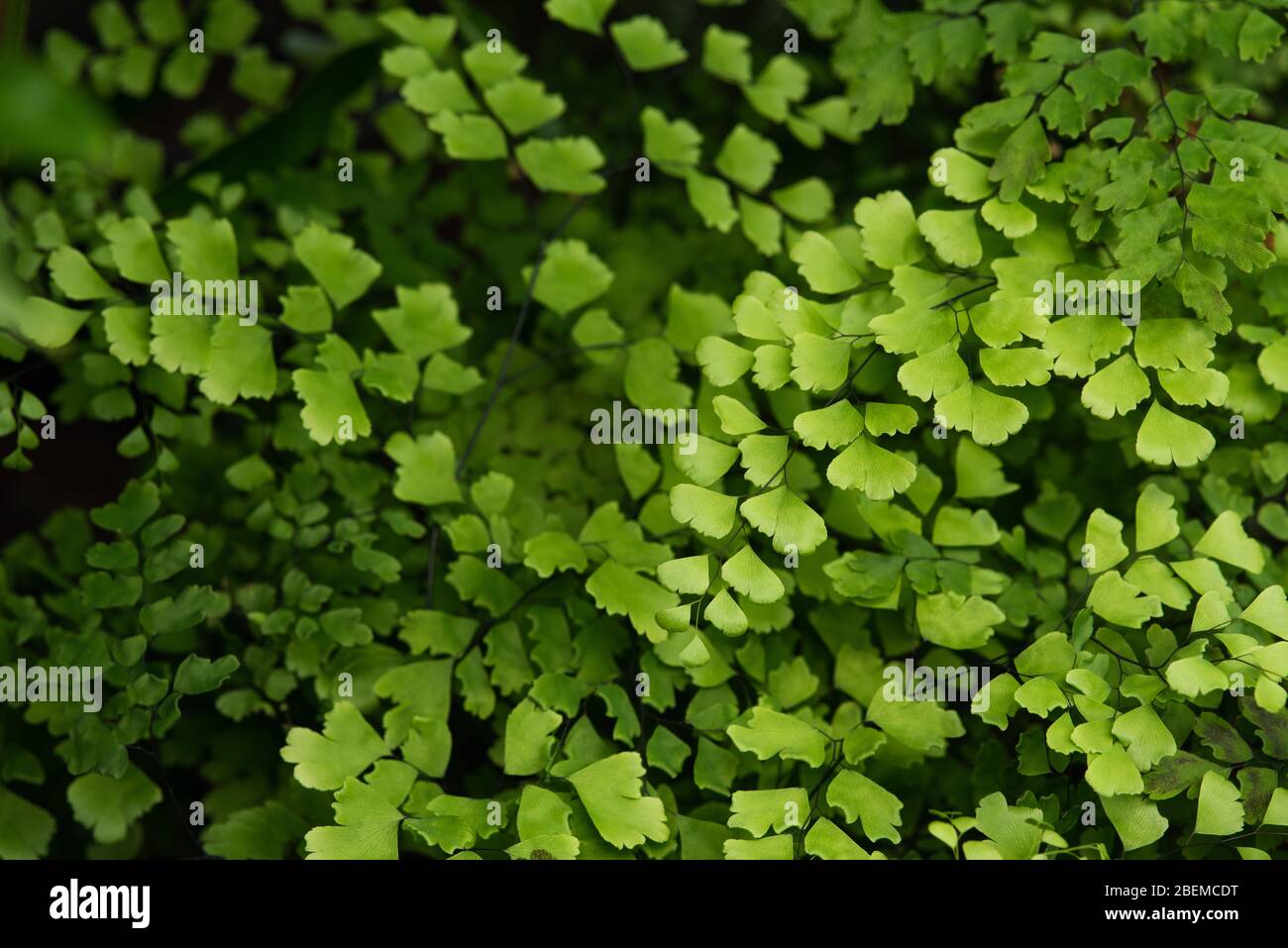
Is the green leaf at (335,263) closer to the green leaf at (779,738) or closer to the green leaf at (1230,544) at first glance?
the green leaf at (779,738)

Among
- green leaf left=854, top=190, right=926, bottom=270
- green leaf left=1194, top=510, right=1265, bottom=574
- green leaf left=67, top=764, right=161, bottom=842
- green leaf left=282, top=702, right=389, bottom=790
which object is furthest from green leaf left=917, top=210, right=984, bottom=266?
green leaf left=67, top=764, right=161, bottom=842

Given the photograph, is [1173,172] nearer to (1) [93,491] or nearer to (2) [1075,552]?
(2) [1075,552]

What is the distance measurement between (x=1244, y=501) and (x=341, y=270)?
2.69 ft

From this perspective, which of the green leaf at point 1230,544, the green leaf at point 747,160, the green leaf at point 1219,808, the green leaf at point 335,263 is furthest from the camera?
the green leaf at point 747,160

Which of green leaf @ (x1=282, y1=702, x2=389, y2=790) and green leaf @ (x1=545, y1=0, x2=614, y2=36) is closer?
green leaf @ (x1=282, y1=702, x2=389, y2=790)

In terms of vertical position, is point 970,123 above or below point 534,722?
above

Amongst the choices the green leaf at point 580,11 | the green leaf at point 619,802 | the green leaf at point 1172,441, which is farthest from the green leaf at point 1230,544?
the green leaf at point 580,11

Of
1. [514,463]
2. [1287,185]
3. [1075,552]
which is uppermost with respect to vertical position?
[1287,185]

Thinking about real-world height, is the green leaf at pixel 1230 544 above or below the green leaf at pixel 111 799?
A: above

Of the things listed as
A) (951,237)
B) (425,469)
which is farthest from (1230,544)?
(425,469)

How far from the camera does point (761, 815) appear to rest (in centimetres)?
71

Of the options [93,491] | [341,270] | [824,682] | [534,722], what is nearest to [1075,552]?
[824,682]

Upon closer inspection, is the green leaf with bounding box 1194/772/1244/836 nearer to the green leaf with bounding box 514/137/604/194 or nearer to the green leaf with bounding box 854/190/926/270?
the green leaf with bounding box 854/190/926/270

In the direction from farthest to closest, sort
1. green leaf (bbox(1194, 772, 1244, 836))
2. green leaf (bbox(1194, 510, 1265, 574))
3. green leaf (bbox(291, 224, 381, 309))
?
1. green leaf (bbox(291, 224, 381, 309))
2. green leaf (bbox(1194, 510, 1265, 574))
3. green leaf (bbox(1194, 772, 1244, 836))
